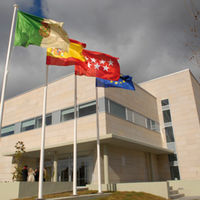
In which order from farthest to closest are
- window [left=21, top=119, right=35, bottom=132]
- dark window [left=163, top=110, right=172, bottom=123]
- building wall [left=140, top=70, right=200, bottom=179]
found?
1. dark window [left=163, top=110, right=172, bottom=123]
2. building wall [left=140, top=70, right=200, bottom=179]
3. window [left=21, top=119, right=35, bottom=132]

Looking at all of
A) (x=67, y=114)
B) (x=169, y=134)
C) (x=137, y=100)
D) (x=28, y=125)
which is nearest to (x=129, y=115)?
(x=137, y=100)

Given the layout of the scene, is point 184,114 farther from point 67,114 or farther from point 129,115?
point 67,114

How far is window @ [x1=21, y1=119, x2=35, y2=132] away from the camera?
24.5 meters

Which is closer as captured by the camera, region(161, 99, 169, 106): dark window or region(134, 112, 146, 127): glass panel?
region(134, 112, 146, 127): glass panel

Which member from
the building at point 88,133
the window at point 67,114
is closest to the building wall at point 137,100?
the building at point 88,133

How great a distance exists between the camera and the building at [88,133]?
62.7ft

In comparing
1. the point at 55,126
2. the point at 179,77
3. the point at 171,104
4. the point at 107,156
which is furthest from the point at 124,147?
the point at 179,77

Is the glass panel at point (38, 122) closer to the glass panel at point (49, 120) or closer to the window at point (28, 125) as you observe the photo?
the window at point (28, 125)

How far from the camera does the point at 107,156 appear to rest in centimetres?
1798

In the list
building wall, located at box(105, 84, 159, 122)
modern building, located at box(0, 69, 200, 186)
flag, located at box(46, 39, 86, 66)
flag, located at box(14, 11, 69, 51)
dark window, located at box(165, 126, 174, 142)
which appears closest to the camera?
flag, located at box(14, 11, 69, 51)

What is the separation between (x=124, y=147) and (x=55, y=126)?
22.6 ft

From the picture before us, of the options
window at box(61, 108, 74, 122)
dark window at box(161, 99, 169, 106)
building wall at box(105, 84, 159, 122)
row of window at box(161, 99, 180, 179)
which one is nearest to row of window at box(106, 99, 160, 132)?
building wall at box(105, 84, 159, 122)

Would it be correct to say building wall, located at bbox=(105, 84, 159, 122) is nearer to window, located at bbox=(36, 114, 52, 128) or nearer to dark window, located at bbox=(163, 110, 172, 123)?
dark window, located at bbox=(163, 110, 172, 123)

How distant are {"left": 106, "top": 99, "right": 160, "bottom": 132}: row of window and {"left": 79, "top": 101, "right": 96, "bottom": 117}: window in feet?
4.20
